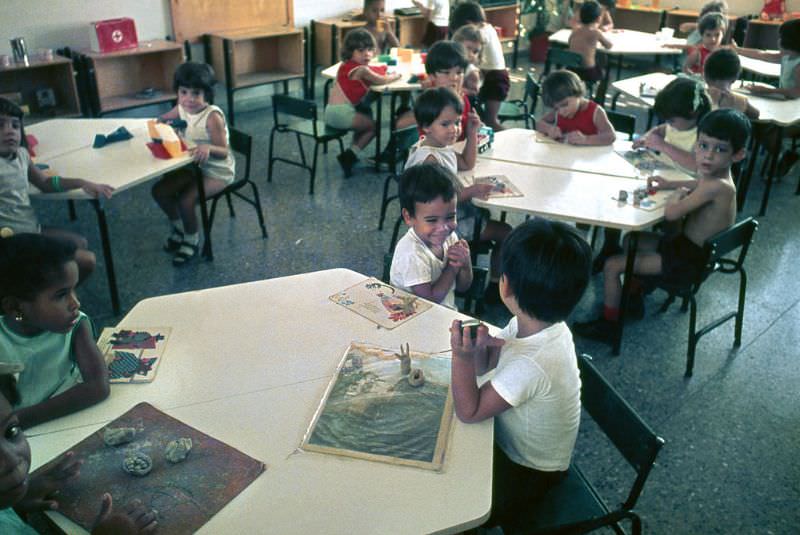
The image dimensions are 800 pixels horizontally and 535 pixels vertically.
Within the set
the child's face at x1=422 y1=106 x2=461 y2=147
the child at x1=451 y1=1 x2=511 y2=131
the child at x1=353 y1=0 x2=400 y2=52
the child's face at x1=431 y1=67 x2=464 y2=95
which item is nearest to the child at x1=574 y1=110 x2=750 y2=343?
the child's face at x1=422 y1=106 x2=461 y2=147

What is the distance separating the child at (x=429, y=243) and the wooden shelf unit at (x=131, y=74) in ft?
13.4

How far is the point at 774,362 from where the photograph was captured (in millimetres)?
3043

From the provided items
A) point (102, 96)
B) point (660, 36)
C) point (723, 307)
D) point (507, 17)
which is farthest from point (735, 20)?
point (102, 96)

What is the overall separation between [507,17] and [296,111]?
4997 millimetres

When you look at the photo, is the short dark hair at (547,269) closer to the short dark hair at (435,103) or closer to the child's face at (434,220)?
the child's face at (434,220)

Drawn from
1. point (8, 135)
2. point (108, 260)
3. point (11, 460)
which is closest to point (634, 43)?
point (108, 260)

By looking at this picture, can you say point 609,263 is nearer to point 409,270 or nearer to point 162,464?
point 409,270

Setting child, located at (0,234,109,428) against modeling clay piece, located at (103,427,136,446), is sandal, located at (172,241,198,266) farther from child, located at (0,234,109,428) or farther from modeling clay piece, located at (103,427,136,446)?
modeling clay piece, located at (103,427,136,446)

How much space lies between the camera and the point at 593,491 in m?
1.76

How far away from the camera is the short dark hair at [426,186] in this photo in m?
2.27

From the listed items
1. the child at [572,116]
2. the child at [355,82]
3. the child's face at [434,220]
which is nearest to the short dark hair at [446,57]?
the child at [572,116]

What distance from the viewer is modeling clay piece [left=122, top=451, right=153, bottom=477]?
4.64 ft

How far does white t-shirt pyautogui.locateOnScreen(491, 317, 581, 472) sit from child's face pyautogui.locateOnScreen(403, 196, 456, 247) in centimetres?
70

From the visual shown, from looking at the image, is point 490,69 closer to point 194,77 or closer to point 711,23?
point 711,23
